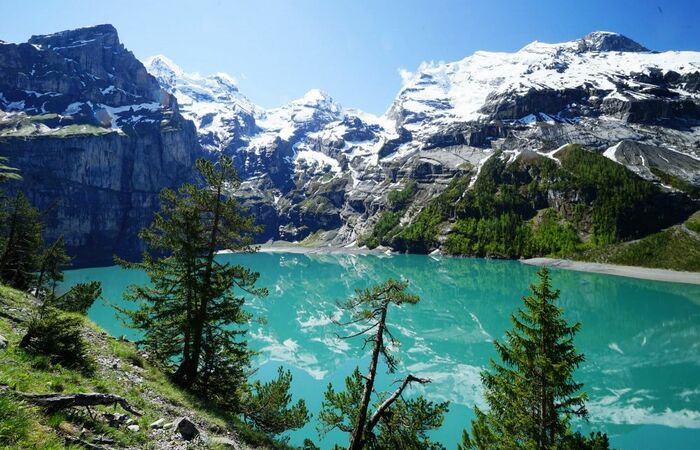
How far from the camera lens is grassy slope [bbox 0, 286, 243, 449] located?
6102mm

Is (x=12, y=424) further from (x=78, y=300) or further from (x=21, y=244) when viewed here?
(x=21, y=244)

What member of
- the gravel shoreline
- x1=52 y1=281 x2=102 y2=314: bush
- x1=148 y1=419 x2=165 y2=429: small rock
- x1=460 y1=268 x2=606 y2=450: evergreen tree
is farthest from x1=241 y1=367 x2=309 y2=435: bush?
the gravel shoreline

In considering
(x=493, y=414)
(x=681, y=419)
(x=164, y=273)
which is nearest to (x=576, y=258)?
(x=681, y=419)

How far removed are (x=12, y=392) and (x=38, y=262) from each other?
42032 millimetres

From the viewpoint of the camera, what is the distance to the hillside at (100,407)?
641 cm

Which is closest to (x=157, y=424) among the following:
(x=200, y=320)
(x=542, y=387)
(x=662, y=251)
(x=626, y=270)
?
(x=200, y=320)

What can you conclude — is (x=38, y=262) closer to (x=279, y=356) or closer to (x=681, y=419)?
(x=279, y=356)

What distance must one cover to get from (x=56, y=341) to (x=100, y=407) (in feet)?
11.6

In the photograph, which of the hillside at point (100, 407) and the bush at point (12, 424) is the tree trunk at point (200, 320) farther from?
the bush at point (12, 424)

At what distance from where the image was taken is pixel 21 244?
38.1m

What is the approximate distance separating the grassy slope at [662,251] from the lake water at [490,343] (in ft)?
78.1

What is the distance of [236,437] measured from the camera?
45.6 feet

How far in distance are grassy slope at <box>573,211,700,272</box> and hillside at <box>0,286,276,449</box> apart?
151 m

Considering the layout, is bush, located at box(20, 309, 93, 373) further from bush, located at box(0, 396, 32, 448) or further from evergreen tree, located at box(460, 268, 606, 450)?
evergreen tree, located at box(460, 268, 606, 450)
